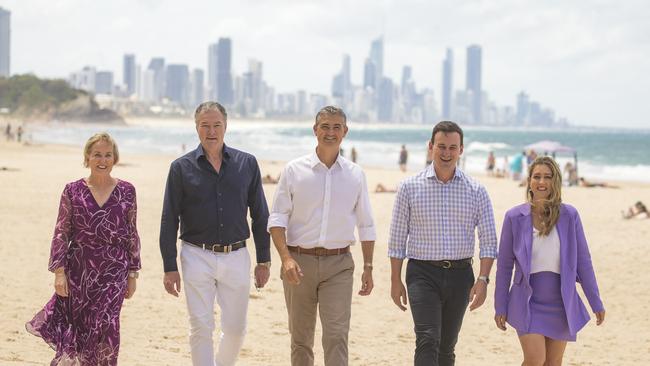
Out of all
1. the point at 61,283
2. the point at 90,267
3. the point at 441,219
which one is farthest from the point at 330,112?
the point at 61,283

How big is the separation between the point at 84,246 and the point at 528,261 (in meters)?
2.37

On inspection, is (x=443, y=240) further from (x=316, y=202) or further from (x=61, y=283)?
(x=61, y=283)

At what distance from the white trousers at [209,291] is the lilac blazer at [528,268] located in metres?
1.45

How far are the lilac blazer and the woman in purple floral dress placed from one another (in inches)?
81.1

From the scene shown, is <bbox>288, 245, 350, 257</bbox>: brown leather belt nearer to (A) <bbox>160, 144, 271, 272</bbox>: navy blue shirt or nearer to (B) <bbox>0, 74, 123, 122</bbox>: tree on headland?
(A) <bbox>160, 144, 271, 272</bbox>: navy blue shirt

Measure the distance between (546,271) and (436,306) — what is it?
64 centimetres

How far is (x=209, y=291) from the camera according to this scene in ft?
16.5

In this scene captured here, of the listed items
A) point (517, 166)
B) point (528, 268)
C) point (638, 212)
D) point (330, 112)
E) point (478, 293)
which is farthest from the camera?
point (517, 166)

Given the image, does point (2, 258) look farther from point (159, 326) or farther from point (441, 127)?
point (441, 127)

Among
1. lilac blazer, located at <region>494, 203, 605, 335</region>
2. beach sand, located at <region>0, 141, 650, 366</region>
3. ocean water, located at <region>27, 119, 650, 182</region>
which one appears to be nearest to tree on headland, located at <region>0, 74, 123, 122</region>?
ocean water, located at <region>27, 119, 650, 182</region>

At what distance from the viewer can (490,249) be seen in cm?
503

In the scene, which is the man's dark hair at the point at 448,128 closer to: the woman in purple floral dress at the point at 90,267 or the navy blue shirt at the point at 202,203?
the navy blue shirt at the point at 202,203

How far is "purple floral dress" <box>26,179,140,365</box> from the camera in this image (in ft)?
15.9

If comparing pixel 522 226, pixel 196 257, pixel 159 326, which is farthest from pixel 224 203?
pixel 159 326
